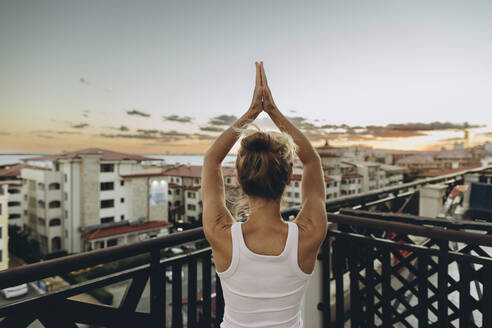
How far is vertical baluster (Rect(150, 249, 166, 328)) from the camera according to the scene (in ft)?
4.20

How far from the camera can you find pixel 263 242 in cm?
78

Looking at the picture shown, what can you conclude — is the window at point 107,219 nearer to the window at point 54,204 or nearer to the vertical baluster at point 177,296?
the window at point 54,204

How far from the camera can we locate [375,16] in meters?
7.62

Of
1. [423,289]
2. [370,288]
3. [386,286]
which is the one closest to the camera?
[423,289]

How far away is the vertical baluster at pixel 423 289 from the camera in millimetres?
1482

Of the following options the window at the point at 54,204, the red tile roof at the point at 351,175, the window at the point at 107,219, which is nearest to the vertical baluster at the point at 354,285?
the red tile roof at the point at 351,175

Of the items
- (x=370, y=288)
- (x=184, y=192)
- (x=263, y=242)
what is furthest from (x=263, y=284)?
(x=184, y=192)

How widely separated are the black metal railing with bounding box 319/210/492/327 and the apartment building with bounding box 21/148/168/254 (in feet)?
99.0

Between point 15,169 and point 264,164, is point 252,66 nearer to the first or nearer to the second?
point 264,164

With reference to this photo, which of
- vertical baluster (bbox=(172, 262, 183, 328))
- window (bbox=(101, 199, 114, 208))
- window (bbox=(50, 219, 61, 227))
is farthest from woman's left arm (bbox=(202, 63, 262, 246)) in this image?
window (bbox=(50, 219, 61, 227))

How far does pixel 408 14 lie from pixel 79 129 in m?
57.5

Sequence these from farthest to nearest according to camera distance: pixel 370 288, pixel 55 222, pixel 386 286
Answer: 1. pixel 55 222
2. pixel 370 288
3. pixel 386 286

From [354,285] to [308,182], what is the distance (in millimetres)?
1278

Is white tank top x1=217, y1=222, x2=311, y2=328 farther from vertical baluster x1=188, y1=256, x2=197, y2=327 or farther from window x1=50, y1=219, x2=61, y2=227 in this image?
window x1=50, y1=219, x2=61, y2=227
